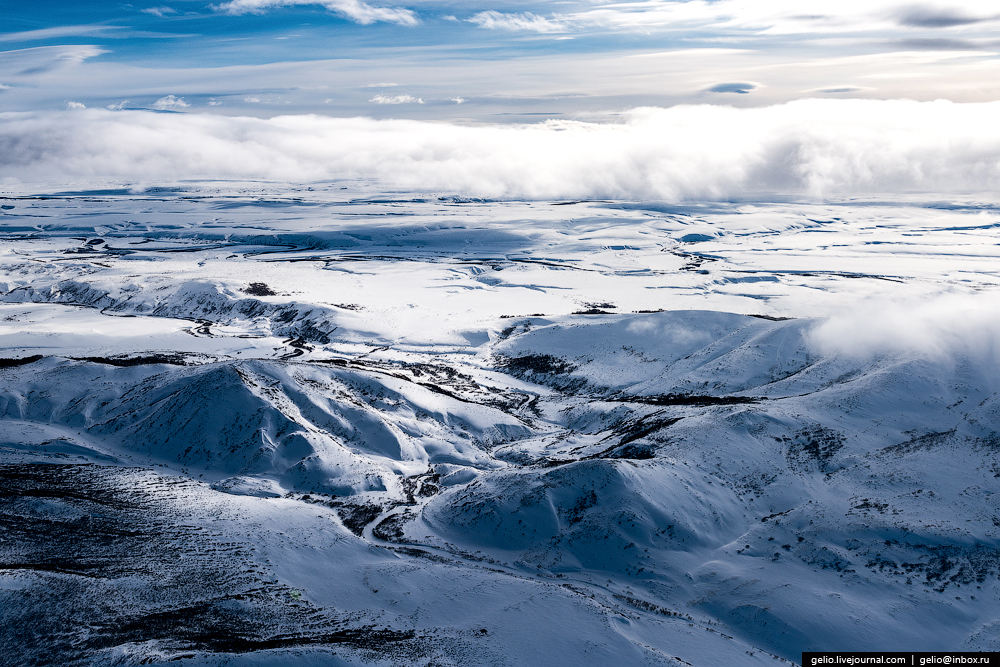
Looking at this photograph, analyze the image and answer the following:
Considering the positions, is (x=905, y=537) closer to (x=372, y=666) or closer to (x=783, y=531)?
(x=783, y=531)

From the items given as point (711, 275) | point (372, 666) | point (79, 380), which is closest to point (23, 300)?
point (79, 380)

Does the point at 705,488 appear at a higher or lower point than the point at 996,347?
lower

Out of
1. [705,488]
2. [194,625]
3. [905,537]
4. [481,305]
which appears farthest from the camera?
[481,305]

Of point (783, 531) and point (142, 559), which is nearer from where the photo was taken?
point (142, 559)

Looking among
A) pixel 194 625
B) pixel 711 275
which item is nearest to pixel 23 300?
pixel 194 625

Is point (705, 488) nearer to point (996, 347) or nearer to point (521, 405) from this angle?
point (521, 405)

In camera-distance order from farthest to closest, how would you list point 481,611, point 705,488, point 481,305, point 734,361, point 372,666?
point 481,305 < point 734,361 < point 705,488 < point 481,611 < point 372,666
